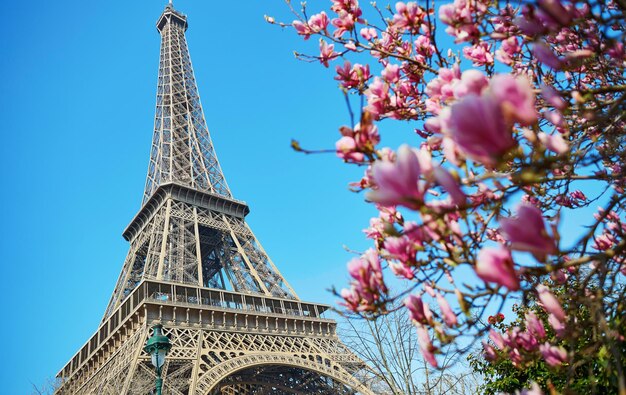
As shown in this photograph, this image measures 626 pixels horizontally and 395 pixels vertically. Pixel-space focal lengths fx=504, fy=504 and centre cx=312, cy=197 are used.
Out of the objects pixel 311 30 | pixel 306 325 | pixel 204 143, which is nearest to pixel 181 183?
pixel 204 143

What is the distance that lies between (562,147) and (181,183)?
95.3 ft

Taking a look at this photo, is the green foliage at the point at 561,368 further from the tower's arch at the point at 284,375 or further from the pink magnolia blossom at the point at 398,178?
the tower's arch at the point at 284,375

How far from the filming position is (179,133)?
35750 mm

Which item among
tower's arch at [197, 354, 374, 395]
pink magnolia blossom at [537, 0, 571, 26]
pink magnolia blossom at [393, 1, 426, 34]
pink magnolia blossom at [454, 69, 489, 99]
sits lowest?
pink magnolia blossom at [454, 69, 489, 99]

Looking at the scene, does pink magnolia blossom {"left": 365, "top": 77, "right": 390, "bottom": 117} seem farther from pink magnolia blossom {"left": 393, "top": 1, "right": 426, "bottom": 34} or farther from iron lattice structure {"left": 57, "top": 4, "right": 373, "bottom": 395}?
iron lattice structure {"left": 57, "top": 4, "right": 373, "bottom": 395}

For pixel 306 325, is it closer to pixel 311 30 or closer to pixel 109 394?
pixel 109 394

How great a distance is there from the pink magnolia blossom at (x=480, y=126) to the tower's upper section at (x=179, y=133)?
28898 mm

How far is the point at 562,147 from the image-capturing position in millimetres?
1980

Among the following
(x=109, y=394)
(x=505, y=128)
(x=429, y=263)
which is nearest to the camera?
(x=505, y=128)

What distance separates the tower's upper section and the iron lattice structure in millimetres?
120

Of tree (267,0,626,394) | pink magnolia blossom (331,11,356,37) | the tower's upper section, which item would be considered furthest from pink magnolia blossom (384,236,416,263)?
the tower's upper section

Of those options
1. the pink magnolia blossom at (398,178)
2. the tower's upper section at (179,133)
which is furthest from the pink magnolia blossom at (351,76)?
the tower's upper section at (179,133)

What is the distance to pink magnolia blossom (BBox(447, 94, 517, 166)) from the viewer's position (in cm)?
146

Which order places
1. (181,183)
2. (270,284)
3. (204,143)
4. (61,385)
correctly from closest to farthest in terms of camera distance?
(61,385) → (270,284) → (181,183) → (204,143)
